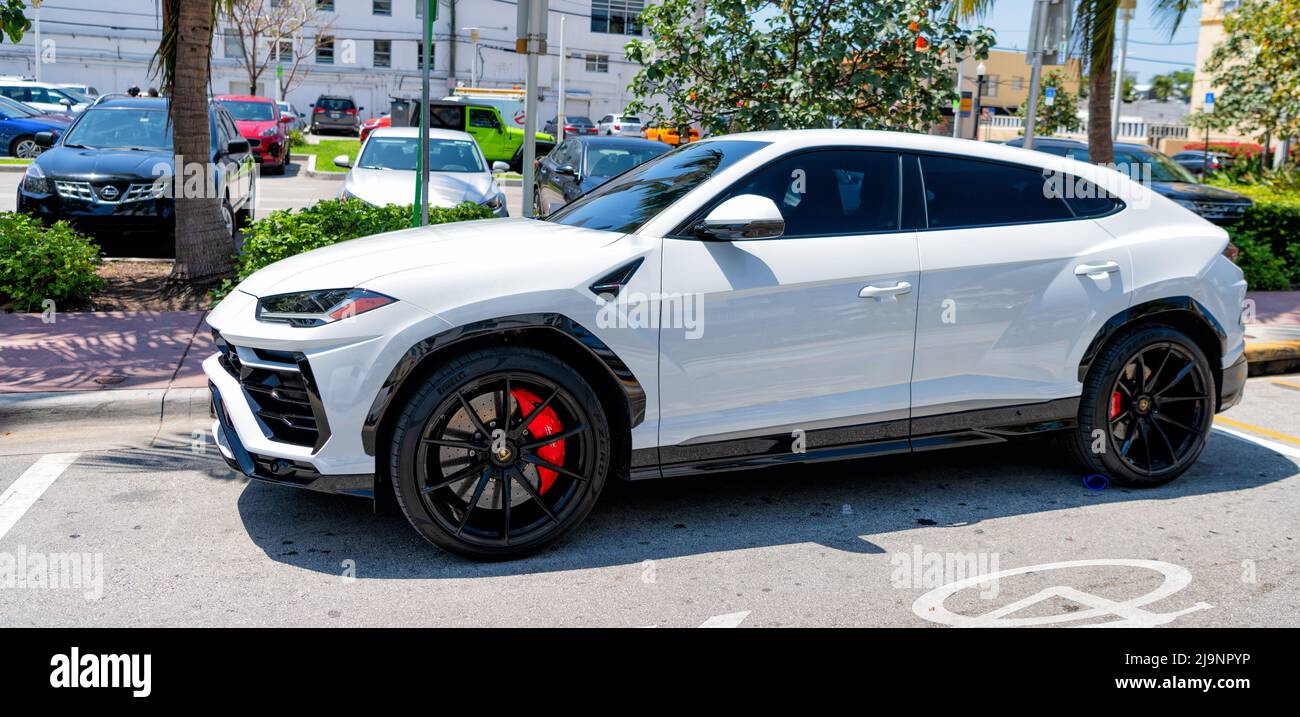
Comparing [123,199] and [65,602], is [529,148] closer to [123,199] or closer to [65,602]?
[123,199]

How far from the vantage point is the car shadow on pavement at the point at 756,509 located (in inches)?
175

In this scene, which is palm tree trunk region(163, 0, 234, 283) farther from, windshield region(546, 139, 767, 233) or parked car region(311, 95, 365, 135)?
parked car region(311, 95, 365, 135)

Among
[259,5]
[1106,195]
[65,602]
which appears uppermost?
[259,5]

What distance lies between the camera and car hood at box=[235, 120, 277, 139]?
22438 mm

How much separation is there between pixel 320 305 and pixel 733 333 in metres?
1.60

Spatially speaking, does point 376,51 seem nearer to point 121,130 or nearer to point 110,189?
point 121,130

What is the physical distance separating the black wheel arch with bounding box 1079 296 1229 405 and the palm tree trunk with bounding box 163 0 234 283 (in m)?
6.91

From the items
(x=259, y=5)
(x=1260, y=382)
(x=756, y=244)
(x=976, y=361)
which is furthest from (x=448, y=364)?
(x=259, y=5)

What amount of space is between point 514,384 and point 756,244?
3.85 ft

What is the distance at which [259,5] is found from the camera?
38.9 m

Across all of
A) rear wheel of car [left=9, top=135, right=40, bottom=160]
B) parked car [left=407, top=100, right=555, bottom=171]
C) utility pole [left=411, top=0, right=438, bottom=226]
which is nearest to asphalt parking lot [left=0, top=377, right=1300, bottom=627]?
utility pole [left=411, top=0, right=438, bottom=226]

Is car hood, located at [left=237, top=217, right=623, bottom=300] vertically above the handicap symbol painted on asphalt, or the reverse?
car hood, located at [left=237, top=217, right=623, bottom=300]

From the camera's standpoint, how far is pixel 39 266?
27.5 ft

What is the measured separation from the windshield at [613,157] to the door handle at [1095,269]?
9305 mm
